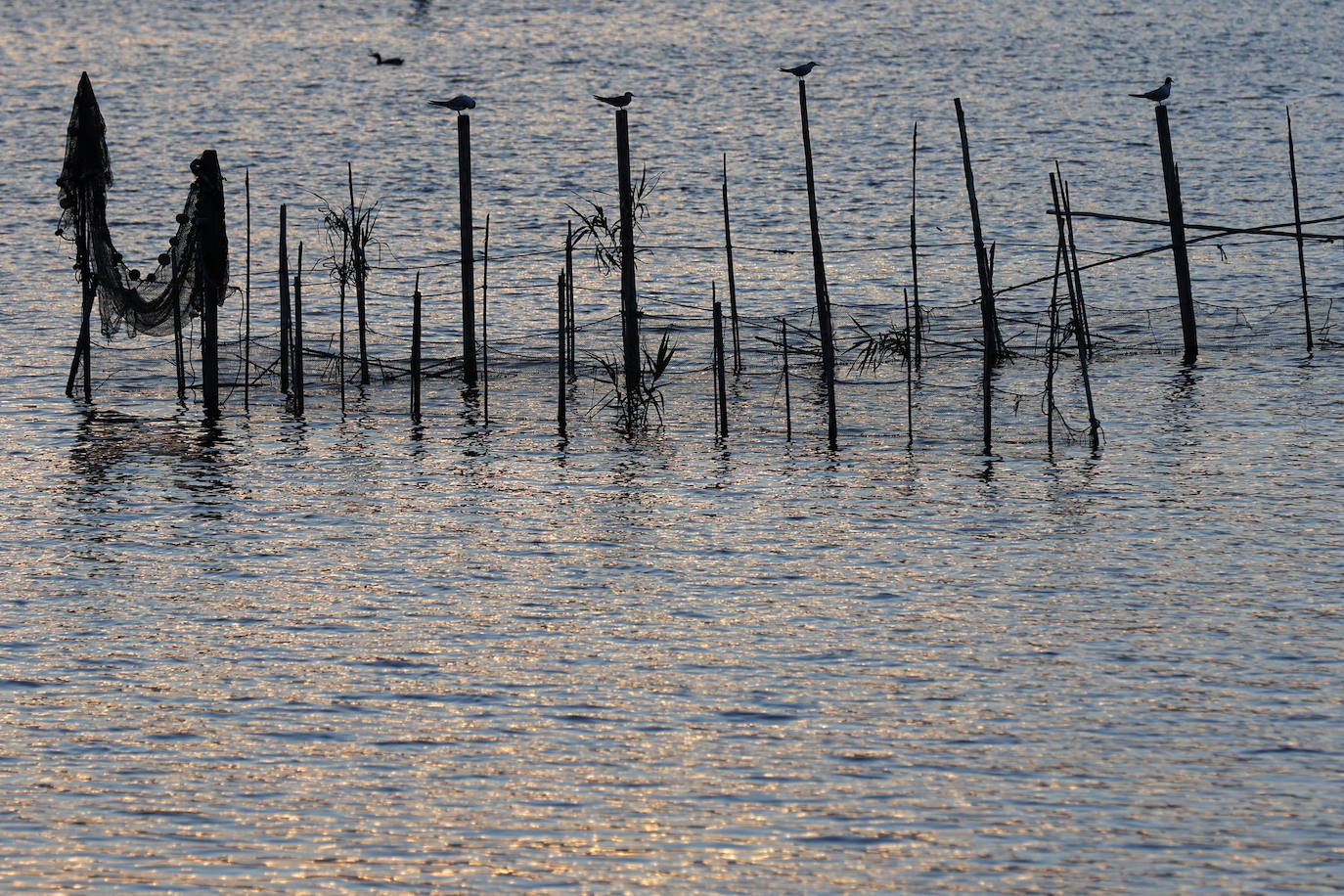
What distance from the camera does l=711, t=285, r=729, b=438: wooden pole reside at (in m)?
16.6

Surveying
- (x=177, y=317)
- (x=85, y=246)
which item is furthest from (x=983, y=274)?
(x=85, y=246)

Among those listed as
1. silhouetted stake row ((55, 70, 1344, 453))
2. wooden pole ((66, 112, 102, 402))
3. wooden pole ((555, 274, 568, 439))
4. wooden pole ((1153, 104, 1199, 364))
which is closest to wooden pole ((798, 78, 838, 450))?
silhouetted stake row ((55, 70, 1344, 453))

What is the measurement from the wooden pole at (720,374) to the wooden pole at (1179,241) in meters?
5.68

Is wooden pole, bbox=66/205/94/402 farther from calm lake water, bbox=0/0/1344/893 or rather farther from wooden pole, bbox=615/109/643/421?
wooden pole, bbox=615/109/643/421

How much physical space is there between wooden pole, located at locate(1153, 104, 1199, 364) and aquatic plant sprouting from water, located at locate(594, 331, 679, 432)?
578 centimetres

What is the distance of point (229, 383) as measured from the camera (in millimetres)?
20391

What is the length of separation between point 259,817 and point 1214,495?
8.98 metres

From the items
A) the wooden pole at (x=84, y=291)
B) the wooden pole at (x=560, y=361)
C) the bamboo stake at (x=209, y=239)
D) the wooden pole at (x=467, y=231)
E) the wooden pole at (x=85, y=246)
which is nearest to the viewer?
the wooden pole at (x=560, y=361)

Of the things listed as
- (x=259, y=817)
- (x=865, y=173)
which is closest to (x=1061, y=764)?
(x=259, y=817)

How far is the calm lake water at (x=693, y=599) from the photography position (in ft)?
28.9

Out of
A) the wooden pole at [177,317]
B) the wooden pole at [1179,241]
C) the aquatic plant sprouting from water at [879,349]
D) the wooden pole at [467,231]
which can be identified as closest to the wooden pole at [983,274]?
the aquatic plant sprouting from water at [879,349]

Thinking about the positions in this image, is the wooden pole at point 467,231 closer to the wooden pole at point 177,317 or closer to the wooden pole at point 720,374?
the wooden pole at point 177,317

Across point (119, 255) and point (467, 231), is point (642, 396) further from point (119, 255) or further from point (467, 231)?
point (119, 255)

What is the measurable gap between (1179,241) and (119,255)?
11.2 m
